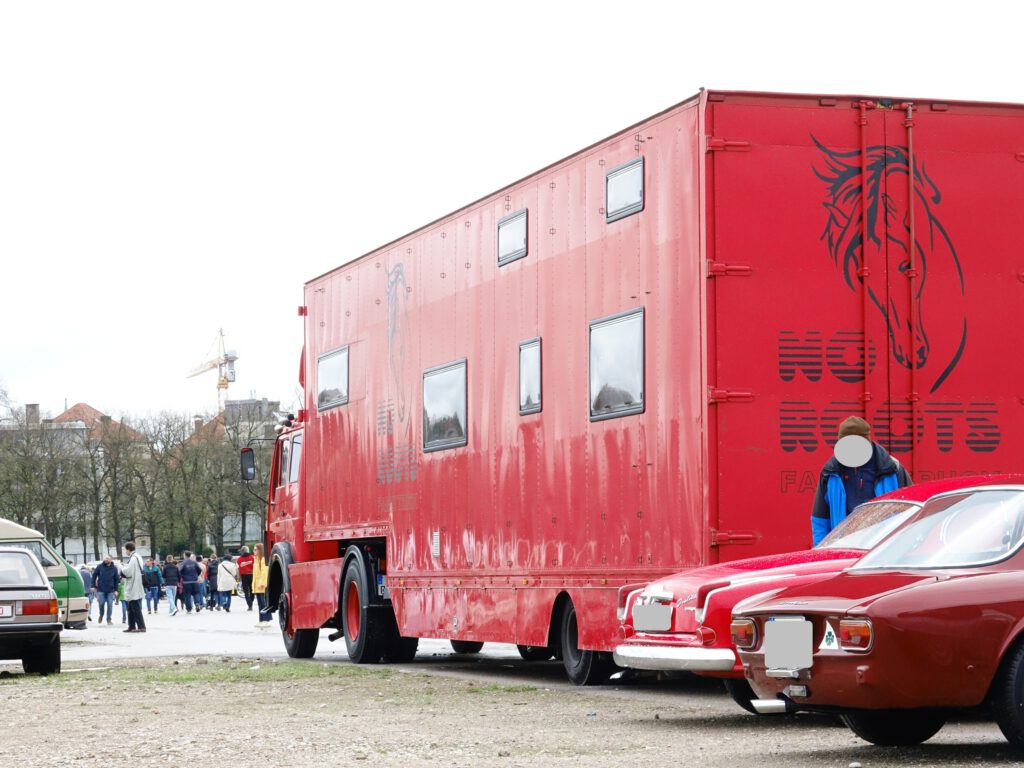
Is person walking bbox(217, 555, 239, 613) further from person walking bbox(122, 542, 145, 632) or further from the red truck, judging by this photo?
the red truck

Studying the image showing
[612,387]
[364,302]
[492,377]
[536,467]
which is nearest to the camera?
[612,387]

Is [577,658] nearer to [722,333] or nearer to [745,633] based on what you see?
[722,333]

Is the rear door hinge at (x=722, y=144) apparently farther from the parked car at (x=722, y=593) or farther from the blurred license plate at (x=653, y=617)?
the blurred license plate at (x=653, y=617)

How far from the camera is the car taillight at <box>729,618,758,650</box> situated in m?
9.30

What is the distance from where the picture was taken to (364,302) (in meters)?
20.4

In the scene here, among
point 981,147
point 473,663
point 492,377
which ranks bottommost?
point 473,663

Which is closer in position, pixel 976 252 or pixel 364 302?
pixel 976 252

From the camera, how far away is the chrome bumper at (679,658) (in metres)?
11.1

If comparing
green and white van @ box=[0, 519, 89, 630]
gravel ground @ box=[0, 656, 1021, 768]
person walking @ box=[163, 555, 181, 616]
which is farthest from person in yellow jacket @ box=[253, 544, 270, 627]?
gravel ground @ box=[0, 656, 1021, 768]

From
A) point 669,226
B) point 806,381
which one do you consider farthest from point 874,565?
→ point 669,226

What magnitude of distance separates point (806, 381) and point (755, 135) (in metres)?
1.74

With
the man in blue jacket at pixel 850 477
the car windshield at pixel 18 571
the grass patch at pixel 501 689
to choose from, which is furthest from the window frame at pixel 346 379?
the man in blue jacket at pixel 850 477

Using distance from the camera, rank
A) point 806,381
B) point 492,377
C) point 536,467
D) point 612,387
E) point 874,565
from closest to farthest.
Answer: point 874,565 → point 806,381 → point 612,387 → point 536,467 → point 492,377

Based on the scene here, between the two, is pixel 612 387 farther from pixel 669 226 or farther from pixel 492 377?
pixel 492 377
